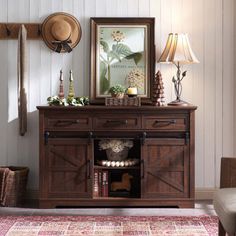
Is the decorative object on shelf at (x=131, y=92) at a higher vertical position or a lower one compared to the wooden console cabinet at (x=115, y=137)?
higher

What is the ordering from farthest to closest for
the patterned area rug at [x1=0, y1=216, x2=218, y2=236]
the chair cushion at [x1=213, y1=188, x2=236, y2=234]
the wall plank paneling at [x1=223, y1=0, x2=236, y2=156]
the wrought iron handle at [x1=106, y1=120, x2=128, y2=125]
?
1. the wall plank paneling at [x1=223, y1=0, x2=236, y2=156]
2. the wrought iron handle at [x1=106, y1=120, x2=128, y2=125]
3. the patterned area rug at [x1=0, y1=216, x2=218, y2=236]
4. the chair cushion at [x1=213, y1=188, x2=236, y2=234]

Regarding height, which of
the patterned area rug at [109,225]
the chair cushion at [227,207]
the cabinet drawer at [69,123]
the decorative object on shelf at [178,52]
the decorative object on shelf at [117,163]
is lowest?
the patterned area rug at [109,225]

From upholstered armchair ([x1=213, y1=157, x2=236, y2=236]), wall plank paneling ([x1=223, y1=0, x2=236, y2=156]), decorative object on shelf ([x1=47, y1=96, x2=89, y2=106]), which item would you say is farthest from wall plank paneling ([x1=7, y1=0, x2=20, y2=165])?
upholstered armchair ([x1=213, y1=157, x2=236, y2=236])

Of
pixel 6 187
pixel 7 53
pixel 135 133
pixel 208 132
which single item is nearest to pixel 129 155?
pixel 135 133

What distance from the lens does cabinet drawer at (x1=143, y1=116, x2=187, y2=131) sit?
472cm

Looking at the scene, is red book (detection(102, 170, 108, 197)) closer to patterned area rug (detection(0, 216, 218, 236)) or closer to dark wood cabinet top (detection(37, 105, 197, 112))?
patterned area rug (detection(0, 216, 218, 236))

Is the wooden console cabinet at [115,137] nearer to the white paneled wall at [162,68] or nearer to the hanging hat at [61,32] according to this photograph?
the white paneled wall at [162,68]

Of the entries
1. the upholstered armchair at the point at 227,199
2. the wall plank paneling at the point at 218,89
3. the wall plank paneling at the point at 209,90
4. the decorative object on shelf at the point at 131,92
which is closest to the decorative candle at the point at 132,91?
the decorative object on shelf at the point at 131,92

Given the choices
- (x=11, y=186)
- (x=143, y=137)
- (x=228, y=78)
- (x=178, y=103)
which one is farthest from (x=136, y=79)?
(x=11, y=186)

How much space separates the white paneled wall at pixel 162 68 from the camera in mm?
5117

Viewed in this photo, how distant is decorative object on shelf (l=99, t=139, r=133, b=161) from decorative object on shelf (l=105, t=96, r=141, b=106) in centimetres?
33

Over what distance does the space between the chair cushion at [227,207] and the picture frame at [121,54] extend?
194cm

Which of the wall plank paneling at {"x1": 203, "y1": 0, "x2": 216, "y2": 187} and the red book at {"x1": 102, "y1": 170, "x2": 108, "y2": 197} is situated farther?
the wall plank paneling at {"x1": 203, "y1": 0, "x2": 216, "y2": 187}

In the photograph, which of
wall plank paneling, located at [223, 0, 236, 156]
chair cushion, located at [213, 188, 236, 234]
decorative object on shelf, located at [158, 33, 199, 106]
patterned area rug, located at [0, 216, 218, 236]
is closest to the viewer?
chair cushion, located at [213, 188, 236, 234]
